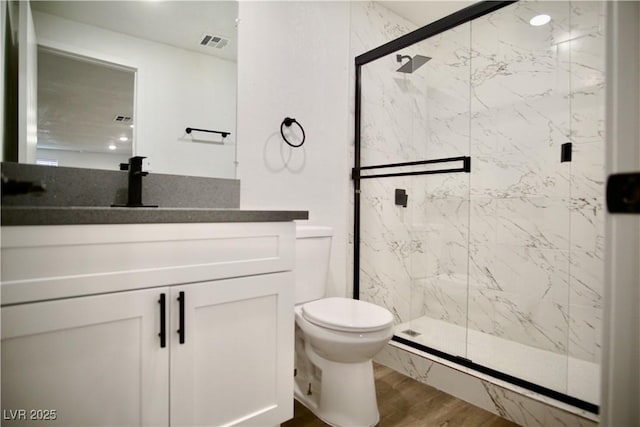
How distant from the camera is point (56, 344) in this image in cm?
82

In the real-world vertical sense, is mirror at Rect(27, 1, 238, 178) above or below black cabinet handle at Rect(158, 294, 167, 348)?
above

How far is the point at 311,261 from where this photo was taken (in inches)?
67.4

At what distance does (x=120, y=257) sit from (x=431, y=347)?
1693 mm

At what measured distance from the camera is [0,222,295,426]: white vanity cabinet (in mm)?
791

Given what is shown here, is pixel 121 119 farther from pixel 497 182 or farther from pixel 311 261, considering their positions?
pixel 497 182

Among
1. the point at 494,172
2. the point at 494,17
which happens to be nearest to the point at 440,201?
the point at 494,172

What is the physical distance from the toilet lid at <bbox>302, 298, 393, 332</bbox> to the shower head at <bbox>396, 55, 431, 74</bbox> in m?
1.70

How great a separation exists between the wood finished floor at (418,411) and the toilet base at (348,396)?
65 mm

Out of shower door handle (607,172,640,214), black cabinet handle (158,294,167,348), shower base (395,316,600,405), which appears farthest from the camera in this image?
shower base (395,316,600,405)

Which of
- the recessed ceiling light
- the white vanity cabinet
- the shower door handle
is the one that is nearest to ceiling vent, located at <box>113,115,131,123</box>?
the white vanity cabinet

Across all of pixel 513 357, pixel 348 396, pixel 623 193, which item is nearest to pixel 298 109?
pixel 348 396

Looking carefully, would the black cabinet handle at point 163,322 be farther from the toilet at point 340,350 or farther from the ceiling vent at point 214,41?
the ceiling vent at point 214,41

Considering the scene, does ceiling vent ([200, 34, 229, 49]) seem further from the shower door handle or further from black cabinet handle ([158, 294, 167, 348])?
the shower door handle

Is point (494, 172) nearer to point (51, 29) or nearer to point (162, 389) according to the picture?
point (162, 389)
